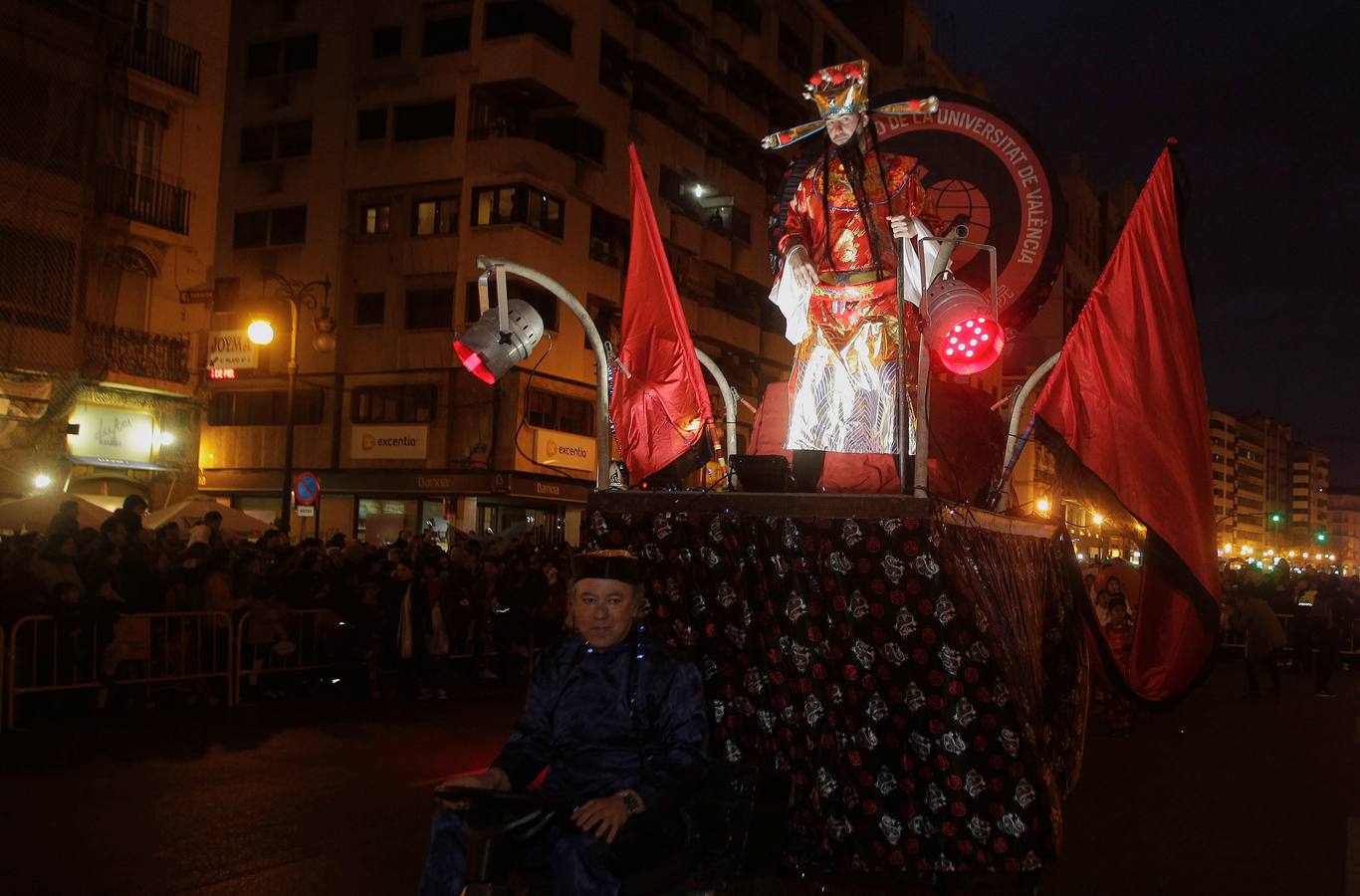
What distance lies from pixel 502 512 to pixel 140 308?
11132mm

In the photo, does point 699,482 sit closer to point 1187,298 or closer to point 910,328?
point 910,328

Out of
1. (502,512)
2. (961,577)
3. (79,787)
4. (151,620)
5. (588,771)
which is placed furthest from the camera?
(502,512)

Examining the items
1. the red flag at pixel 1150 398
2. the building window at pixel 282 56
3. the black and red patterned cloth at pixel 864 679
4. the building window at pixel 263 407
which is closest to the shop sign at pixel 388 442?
the building window at pixel 263 407

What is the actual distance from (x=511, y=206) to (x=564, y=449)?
6415 mm

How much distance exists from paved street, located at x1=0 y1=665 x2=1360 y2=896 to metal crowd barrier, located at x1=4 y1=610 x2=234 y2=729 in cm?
58

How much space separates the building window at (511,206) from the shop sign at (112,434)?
9.98 meters

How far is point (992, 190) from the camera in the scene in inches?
290

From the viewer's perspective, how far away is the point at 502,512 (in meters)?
32.6

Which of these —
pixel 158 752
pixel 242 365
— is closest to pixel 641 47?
pixel 242 365

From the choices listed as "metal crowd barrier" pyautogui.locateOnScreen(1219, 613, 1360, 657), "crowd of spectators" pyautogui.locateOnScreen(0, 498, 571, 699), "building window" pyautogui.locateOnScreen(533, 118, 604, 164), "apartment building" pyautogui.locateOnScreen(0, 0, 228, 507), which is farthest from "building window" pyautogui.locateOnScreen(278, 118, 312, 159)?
"metal crowd barrier" pyautogui.locateOnScreen(1219, 613, 1360, 657)

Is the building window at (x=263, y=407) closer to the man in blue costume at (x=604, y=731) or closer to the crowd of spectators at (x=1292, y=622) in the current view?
the crowd of spectators at (x=1292, y=622)

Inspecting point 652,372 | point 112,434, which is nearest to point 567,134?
point 112,434

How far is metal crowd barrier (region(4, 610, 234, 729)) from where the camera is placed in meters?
10.8

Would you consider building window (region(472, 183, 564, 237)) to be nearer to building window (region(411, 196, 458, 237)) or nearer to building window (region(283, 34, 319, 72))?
building window (region(411, 196, 458, 237))
